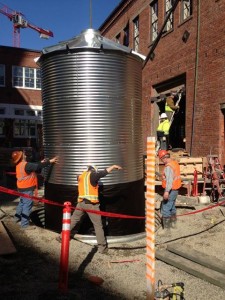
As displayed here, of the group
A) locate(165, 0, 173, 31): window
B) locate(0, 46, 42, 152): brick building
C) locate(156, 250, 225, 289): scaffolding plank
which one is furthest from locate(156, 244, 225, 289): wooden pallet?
locate(0, 46, 42, 152): brick building

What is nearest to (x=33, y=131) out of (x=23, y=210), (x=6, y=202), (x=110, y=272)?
(x=6, y=202)

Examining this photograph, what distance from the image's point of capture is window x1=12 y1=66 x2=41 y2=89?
35844mm

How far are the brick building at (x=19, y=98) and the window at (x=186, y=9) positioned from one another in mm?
21319

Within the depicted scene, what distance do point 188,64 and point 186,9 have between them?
256cm

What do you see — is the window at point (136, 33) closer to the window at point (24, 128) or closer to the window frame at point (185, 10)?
the window frame at point (185, 10)

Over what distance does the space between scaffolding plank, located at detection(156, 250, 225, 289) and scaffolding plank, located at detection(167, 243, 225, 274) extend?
0.07 metres

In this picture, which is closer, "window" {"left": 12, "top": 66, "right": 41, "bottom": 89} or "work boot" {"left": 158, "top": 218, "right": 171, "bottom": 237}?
"work boot" {"left": 158, "top": 218, "right": 171, "bottom": 237}

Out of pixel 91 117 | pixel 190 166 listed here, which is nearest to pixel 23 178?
pixel 91 117

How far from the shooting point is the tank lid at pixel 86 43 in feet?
24.9

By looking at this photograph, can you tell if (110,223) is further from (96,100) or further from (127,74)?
(127,74)

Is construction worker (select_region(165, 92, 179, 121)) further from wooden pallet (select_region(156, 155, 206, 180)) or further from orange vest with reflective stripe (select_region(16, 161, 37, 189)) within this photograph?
orange vest with reflective stripe (select_region(16, 161, 37, 189))

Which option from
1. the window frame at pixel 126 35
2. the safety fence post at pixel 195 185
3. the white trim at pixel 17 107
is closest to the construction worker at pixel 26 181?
the safety fence post at pixel 195 185

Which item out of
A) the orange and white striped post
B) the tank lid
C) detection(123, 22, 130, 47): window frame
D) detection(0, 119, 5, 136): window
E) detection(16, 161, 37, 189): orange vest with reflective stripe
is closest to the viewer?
the orange and white striped post

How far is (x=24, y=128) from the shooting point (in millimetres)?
36469
